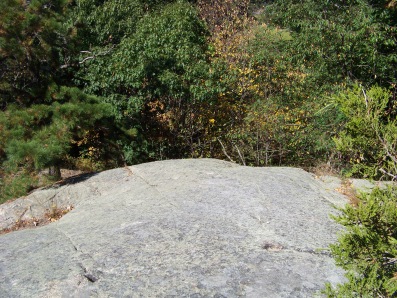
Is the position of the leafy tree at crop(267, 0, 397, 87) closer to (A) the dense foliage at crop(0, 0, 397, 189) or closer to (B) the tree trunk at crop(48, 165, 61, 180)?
(A) the dense foliage at crop(0, 0, 397, 189)

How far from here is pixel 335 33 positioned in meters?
10.1

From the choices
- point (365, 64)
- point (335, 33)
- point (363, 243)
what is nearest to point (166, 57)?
point (335, 33)

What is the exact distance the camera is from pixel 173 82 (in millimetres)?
10133

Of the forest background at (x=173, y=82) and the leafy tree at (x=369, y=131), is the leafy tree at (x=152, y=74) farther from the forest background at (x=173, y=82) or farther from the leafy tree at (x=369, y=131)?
the leafy tree at (x=369, y=131)

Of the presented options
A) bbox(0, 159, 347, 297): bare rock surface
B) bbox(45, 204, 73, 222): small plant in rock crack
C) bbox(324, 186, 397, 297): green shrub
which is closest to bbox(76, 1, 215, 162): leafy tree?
bbox(0, 159, 347, 297): bare rock surface

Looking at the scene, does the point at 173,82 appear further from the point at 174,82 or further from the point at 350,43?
the point at 350,43

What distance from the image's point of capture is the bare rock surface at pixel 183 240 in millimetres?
4520

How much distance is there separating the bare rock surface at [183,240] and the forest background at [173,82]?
1.48 metres

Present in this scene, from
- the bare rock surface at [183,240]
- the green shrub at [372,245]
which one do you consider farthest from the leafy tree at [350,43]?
the green shrub at [372,245]

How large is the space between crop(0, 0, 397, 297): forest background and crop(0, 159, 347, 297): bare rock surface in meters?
1.48

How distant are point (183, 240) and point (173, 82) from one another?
5462 millimetres

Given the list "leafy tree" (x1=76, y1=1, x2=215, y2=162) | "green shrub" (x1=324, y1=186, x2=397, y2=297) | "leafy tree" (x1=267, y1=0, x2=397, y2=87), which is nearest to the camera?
"green shrub" (x1=324, y1=186, x2=397, y2=297)

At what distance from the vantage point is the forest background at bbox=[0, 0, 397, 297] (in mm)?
8312

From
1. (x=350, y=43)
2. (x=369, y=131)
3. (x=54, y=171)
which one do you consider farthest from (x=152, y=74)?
(x=369, y=131)
